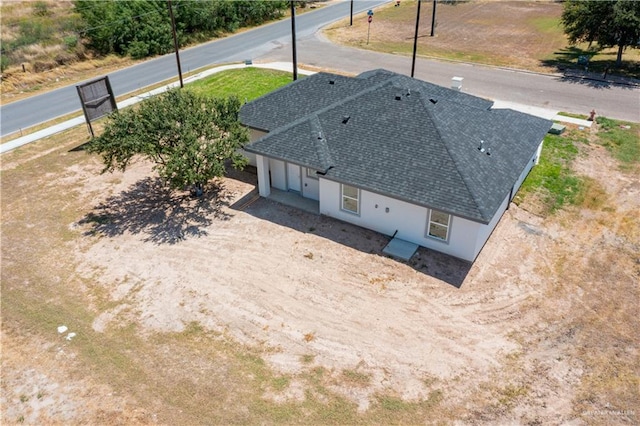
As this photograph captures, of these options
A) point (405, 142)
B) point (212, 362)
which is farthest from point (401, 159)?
point (212, 362)

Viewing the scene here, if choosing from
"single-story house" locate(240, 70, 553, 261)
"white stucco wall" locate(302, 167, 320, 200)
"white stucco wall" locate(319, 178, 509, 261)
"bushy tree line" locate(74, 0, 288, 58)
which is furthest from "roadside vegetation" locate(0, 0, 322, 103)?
"white stucco wall" locate(319, 178, 509, 261)

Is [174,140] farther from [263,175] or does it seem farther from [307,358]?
[307,358]

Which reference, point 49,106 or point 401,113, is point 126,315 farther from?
point 49,106

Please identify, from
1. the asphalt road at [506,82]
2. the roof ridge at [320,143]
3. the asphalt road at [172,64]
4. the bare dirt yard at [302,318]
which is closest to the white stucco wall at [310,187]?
the bare dirt yard at [302,318]

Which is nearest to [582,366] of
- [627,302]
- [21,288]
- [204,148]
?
[627,302]

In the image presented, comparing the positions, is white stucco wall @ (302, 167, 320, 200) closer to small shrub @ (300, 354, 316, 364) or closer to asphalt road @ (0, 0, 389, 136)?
small shrub @ (300, 354, 316, 364)

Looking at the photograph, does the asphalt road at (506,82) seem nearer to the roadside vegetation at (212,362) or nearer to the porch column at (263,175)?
the roadside vegetation at (212,362)
